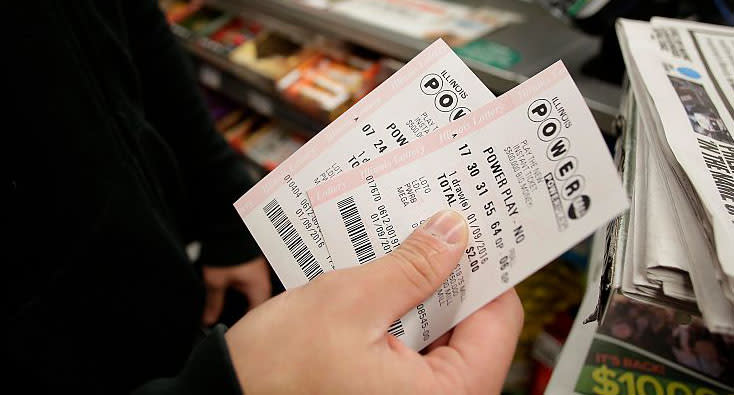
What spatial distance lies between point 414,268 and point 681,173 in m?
0.26

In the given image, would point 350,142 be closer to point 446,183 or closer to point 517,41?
point 446,183

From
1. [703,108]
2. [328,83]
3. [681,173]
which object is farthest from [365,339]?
[328,83]

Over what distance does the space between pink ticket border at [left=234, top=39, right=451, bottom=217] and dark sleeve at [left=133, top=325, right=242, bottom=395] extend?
14cm

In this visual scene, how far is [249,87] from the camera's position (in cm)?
142

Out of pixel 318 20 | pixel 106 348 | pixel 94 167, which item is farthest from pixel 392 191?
pixel 318 20

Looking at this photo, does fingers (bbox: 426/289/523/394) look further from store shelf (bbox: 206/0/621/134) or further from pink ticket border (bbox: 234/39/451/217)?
store shelf (bbox: 206/0/621/134)

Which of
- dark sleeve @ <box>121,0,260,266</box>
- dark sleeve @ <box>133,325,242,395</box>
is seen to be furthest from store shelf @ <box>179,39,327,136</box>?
dark sleeve @ <box>133,325,242,395</box>

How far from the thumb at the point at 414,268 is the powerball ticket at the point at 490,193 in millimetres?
19

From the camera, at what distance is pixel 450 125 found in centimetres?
40

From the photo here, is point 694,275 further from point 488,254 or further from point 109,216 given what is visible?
point 109,216

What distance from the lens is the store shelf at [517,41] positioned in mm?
713

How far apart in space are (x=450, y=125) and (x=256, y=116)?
4.71ft

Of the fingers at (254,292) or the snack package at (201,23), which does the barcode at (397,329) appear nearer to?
the fingers at (254,292)

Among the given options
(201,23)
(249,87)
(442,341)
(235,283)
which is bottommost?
(235,283)
